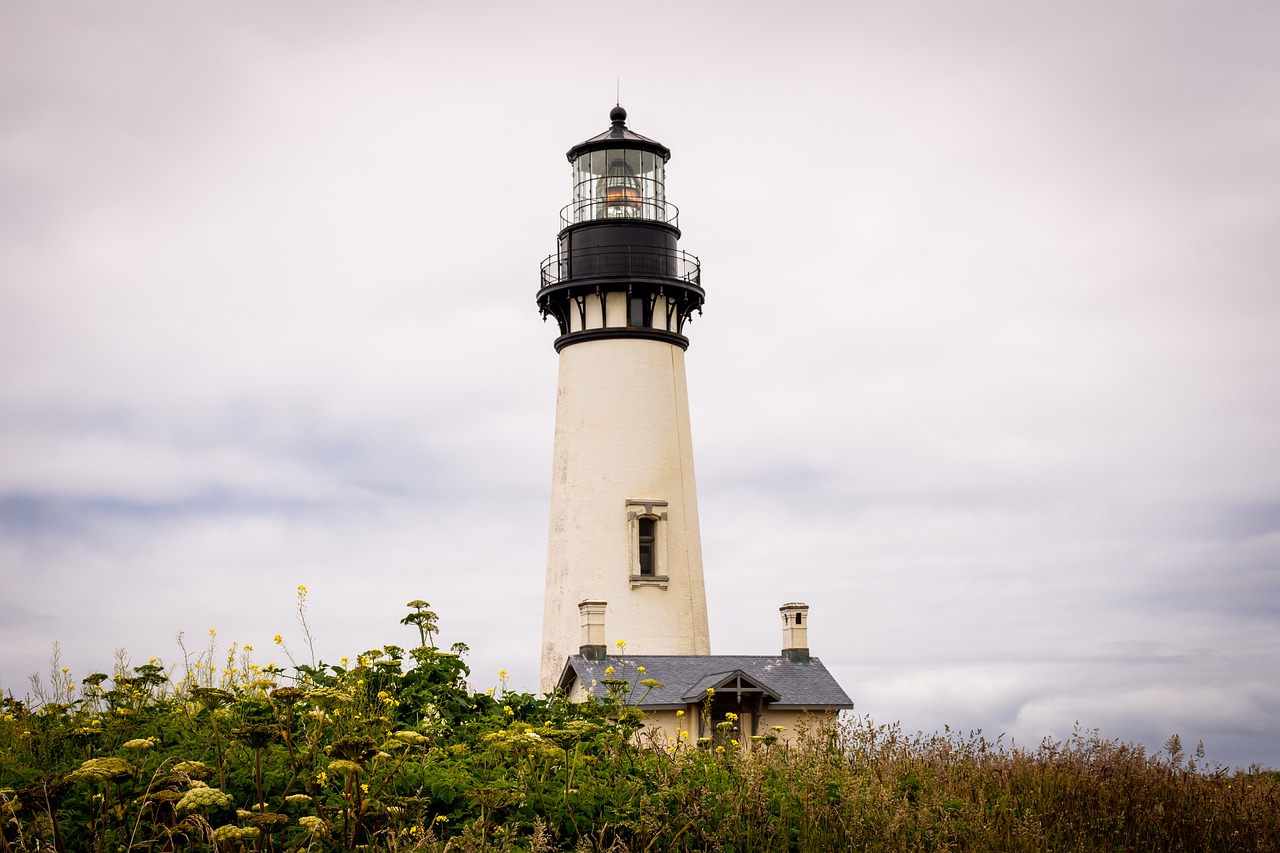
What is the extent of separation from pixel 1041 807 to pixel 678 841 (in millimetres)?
4146

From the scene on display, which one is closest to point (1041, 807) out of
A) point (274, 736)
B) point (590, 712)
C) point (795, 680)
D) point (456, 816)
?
point (590, 712)

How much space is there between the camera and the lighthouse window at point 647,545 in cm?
2695

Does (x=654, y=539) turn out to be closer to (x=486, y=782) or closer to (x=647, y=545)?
(x=647, y=545)

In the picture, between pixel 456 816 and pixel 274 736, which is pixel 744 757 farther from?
pixel 274 736

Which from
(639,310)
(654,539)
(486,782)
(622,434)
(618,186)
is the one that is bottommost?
(486,782)

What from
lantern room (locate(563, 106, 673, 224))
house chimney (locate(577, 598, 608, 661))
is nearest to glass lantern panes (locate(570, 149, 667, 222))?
lantern room (locate(563, 106, 673, 224))

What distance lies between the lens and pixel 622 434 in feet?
89.0

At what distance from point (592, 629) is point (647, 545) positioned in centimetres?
250

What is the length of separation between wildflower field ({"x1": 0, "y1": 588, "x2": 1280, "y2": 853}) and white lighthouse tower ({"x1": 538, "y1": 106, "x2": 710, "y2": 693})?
48.3 ft

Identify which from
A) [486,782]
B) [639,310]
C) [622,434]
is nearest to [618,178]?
[639,310]

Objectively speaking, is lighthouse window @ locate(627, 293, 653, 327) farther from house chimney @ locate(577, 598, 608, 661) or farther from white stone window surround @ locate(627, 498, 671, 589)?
house chimney @ locate(577, 598, 608, 661)

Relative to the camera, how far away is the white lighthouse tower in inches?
1046

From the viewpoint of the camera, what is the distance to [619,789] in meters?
8.59

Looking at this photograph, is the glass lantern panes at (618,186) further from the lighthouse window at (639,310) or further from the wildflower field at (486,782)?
the wildflower field at (486,782)
